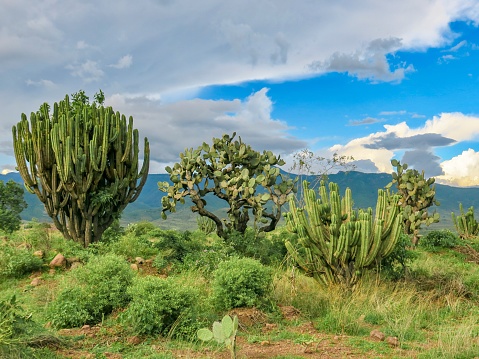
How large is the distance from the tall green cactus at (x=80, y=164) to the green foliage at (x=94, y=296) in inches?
226

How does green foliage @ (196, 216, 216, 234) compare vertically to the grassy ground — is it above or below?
above

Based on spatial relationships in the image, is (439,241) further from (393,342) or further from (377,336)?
(393,342)

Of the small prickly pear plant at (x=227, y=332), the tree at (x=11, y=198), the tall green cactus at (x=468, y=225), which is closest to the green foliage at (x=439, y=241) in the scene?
the tall green cactus at (x=468, y=225)

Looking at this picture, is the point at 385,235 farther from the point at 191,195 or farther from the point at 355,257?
the point at 191,195

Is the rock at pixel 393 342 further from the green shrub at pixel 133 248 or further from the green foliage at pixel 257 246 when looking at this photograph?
the green shrub at pixel 133 248

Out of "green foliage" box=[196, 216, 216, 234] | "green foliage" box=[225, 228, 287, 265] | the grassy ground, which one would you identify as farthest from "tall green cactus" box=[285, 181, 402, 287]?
"green foliage" box=[196, 216, 216, 234]

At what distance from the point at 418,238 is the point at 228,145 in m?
9.16

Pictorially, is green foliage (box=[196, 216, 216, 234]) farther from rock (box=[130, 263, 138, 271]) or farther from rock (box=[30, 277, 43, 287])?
rock (box=[30, 277, 43, 287])

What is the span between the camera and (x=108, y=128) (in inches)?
519

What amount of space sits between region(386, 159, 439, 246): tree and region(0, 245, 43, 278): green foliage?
1320cm

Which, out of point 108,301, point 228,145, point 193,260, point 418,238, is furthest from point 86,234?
point 418,238

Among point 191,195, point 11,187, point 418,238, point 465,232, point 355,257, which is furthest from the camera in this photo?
point 11,187

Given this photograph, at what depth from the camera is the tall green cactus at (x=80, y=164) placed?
502 inches

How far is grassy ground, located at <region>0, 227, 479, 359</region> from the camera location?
5.25 m
